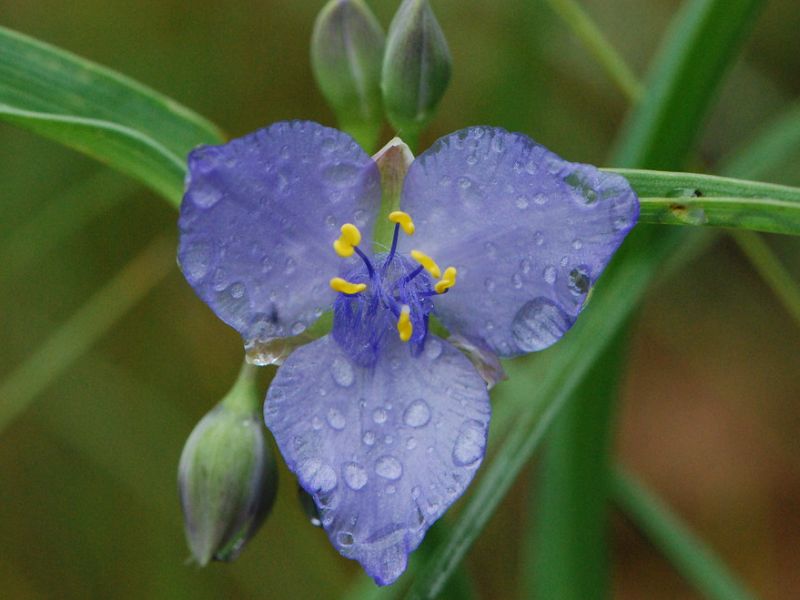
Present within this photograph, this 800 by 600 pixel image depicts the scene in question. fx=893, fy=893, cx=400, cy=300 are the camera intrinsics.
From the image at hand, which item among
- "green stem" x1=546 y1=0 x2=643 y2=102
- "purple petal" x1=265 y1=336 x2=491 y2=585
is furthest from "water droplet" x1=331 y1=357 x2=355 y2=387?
"green stem" x1=546 y1=0 x2=643 y2=102

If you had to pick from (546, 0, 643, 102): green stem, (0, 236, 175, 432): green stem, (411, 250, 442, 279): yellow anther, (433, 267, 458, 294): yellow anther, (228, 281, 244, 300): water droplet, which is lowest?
(0, 236, 175, 432): green stem

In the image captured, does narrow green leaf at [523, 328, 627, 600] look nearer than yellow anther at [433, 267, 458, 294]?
No

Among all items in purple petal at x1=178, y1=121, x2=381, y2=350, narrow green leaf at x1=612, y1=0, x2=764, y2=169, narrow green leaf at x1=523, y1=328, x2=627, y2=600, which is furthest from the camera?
narrow green leaf at x1=523, y1=328, x2=627, y2=600

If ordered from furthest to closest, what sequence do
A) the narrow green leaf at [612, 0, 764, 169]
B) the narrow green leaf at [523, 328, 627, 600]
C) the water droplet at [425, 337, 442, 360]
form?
the narrow green leaf at [523, 328, 627, 600] → the narrow green leaf at [612, 0, 764, 169] → the water droplet at [425, 337, 442, 360]

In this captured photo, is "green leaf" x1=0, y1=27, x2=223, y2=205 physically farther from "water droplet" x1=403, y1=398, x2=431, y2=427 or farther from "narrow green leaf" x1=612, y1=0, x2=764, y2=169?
"narrow green leaf" x1=612, y1=0, x2=764, y2=169

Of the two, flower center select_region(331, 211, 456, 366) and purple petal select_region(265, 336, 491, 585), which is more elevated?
flower center select_region(331, 211, 456, 366)

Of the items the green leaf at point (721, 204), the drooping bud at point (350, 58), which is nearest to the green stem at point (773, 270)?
the green leaf at point (721, 204)

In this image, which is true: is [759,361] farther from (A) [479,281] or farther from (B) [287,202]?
(B) [287,202]

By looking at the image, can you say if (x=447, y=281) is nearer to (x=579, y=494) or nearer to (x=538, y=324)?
(x=538, y=324)
